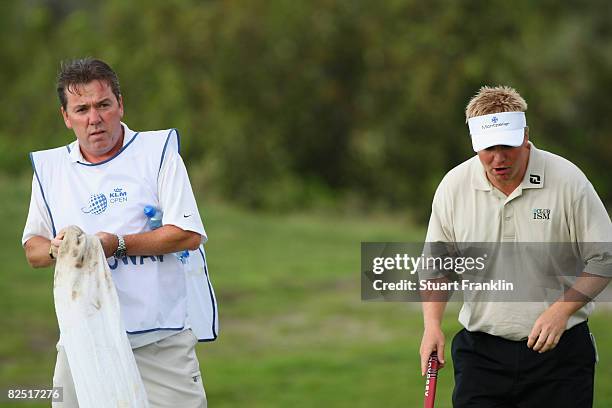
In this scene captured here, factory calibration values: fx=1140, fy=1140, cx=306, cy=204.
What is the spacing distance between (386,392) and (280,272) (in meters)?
6.90

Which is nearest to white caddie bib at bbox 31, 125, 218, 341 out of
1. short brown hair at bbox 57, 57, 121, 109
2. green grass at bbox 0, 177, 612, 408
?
short brown hair at bbox 57, 57, 121, 109

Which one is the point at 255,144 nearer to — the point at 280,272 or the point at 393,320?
the point at 280,272

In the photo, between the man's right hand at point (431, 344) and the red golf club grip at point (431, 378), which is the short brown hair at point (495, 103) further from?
the red golf club grip at point (431, 378)

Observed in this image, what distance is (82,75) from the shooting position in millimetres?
4531

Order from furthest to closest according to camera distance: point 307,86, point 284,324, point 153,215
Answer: point 307,86
point 284,324
point 153,215

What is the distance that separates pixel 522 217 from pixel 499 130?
39 cm

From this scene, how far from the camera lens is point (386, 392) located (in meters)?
10.3

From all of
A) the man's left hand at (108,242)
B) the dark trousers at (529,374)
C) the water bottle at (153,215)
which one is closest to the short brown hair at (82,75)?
the water bottle at (153,215)

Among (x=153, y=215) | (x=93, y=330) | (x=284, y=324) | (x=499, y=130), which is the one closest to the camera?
(x=93, y=330)

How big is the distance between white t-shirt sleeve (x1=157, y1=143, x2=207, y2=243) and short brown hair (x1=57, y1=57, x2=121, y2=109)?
13.9 inches

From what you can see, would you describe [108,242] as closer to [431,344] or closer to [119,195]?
[119,195]

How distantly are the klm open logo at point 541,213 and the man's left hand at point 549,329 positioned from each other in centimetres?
36

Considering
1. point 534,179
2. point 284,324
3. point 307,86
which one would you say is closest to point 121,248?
point 534,179

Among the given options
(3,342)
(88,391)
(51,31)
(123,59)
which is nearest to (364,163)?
(123,59)
